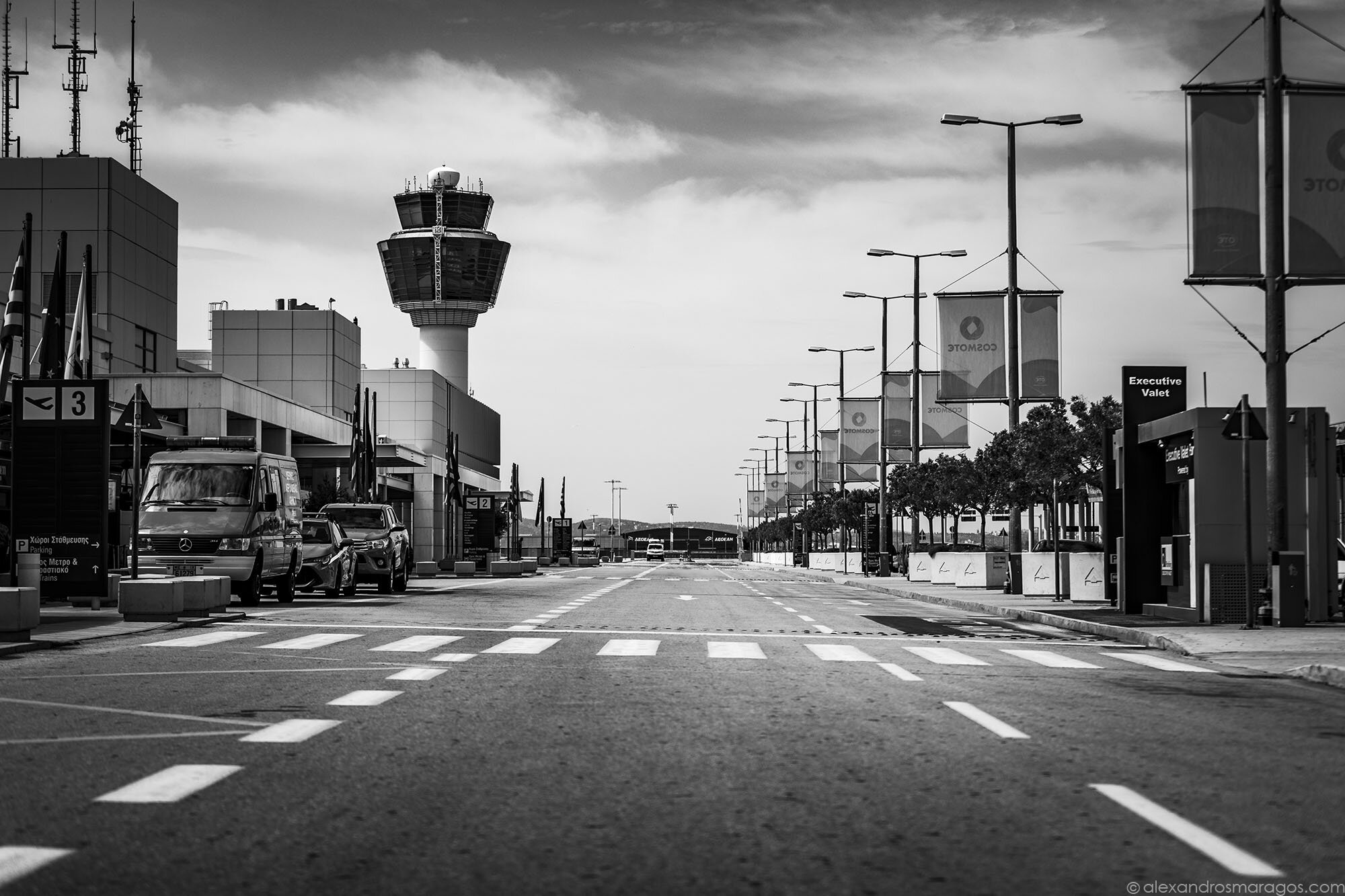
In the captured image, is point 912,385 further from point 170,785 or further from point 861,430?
point 170,785

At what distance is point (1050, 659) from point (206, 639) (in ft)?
31.6

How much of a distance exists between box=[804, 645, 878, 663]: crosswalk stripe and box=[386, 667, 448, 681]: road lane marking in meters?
4.22

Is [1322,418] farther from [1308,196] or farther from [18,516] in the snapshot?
[18,516]

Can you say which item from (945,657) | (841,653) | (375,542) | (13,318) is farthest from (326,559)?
(945,657)

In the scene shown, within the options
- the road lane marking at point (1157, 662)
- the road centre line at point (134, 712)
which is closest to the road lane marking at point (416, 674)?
the road centre line at point (134, 712)

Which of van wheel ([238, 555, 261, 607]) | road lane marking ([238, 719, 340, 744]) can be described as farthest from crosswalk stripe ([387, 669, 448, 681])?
van wheel ([238, 555, 261, 607])

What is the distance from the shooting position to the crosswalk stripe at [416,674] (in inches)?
521

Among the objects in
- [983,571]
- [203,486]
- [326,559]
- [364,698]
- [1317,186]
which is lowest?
[983,571]

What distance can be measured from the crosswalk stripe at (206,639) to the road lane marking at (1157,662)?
10.1 meters

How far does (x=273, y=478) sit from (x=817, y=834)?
25045 millimetres

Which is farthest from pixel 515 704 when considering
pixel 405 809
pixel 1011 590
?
pixel 1011 590

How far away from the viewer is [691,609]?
28.8 m

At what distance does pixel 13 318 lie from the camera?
31188mm

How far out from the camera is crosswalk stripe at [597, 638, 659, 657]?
1653 centimetres
